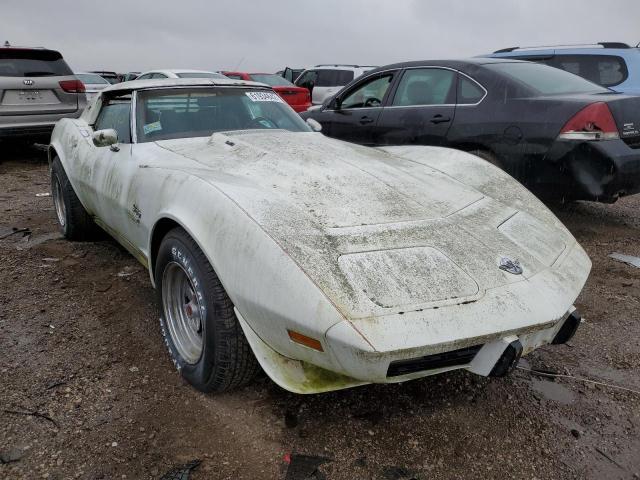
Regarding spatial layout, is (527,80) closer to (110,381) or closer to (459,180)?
(459,180)

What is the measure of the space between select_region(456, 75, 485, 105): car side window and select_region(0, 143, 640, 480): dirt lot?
7.45 feet

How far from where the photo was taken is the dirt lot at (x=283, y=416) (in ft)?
6.54

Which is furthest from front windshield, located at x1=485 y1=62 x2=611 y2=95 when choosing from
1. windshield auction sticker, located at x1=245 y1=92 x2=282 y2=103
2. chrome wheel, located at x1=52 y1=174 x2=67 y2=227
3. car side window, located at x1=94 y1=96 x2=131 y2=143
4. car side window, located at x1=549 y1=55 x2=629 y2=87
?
chrome wheel, located at x1=52 y1=174 x2=67 y2=227

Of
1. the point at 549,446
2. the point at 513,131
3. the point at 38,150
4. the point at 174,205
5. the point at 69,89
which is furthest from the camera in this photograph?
the point at 38,150

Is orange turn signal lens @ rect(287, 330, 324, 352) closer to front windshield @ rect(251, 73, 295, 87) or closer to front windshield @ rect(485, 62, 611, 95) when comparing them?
front windshield @ rect(485, 62, 611, 95)

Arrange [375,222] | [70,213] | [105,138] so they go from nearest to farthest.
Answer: [375,222]
[105,138]
[70,213]

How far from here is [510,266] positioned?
6.79ft

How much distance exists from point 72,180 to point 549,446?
3616mm

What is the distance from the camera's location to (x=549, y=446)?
6.91 ft

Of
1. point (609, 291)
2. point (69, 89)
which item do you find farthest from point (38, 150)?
point (609, 291)

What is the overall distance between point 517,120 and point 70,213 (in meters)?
3.72

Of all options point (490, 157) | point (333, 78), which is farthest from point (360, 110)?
point (333, 78)

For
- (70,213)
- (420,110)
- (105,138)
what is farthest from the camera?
(420,110)

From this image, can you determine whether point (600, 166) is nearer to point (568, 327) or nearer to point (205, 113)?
point (568, 327)
